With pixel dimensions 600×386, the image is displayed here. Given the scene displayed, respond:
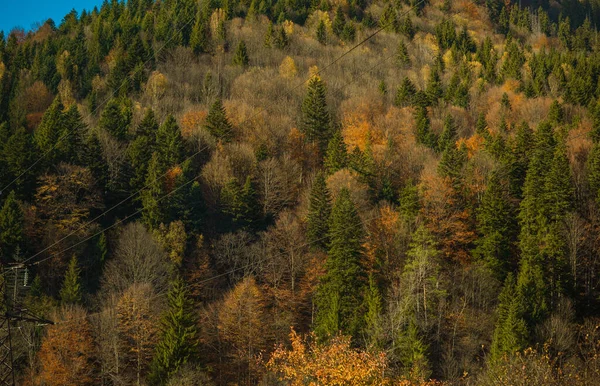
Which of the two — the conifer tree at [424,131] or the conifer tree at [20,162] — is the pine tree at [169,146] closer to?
the conifer tree at [20,162]

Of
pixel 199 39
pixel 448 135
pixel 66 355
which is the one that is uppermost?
pixel 199 39

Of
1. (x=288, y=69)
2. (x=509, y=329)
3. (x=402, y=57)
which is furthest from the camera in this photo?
(x=402, y=57)

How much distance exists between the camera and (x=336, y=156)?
233ft

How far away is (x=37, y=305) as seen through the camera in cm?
4356

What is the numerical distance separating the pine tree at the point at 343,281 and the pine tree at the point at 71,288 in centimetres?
1906

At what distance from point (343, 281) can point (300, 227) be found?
1250 centimetres

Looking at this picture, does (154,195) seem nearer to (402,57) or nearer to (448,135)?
(448,135)

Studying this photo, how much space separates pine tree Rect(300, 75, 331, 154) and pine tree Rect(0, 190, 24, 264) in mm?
42684

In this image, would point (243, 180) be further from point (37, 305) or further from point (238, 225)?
point (37, 305)

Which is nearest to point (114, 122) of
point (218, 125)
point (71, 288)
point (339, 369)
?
point (218, 125)

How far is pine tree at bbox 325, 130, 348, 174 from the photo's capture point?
229 ft

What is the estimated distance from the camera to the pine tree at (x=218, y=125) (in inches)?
3103

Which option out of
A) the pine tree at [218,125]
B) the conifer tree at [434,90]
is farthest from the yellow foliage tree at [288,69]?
the pine tree at [218,125]

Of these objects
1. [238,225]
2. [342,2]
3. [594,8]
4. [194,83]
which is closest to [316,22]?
[342,2]
